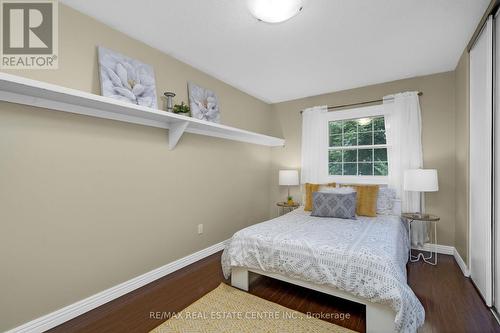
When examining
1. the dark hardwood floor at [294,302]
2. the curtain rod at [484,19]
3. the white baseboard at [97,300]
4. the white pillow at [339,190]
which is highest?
the curtain rod at [484,19]

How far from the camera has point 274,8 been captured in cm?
169

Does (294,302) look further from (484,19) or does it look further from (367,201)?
(484,19)

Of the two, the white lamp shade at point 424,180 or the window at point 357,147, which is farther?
the window at point 357,147

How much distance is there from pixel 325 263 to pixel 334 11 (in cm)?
201

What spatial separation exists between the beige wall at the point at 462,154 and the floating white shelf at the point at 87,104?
2.66 metres

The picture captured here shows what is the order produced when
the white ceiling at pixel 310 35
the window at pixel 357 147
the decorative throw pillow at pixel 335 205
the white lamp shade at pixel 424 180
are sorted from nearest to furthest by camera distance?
the white ceiling at pixel 310 35, the white lamp shade at pixel 424 180, the decorative throw pillow at pixel 335 205, the window at pixel 357 147

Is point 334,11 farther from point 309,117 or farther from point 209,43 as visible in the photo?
point 309,117

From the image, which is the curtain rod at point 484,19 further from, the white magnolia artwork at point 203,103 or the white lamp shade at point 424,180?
the white magnolia artwork at point 203,103

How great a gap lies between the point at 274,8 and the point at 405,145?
263cm

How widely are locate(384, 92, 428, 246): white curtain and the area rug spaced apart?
7.19ft
